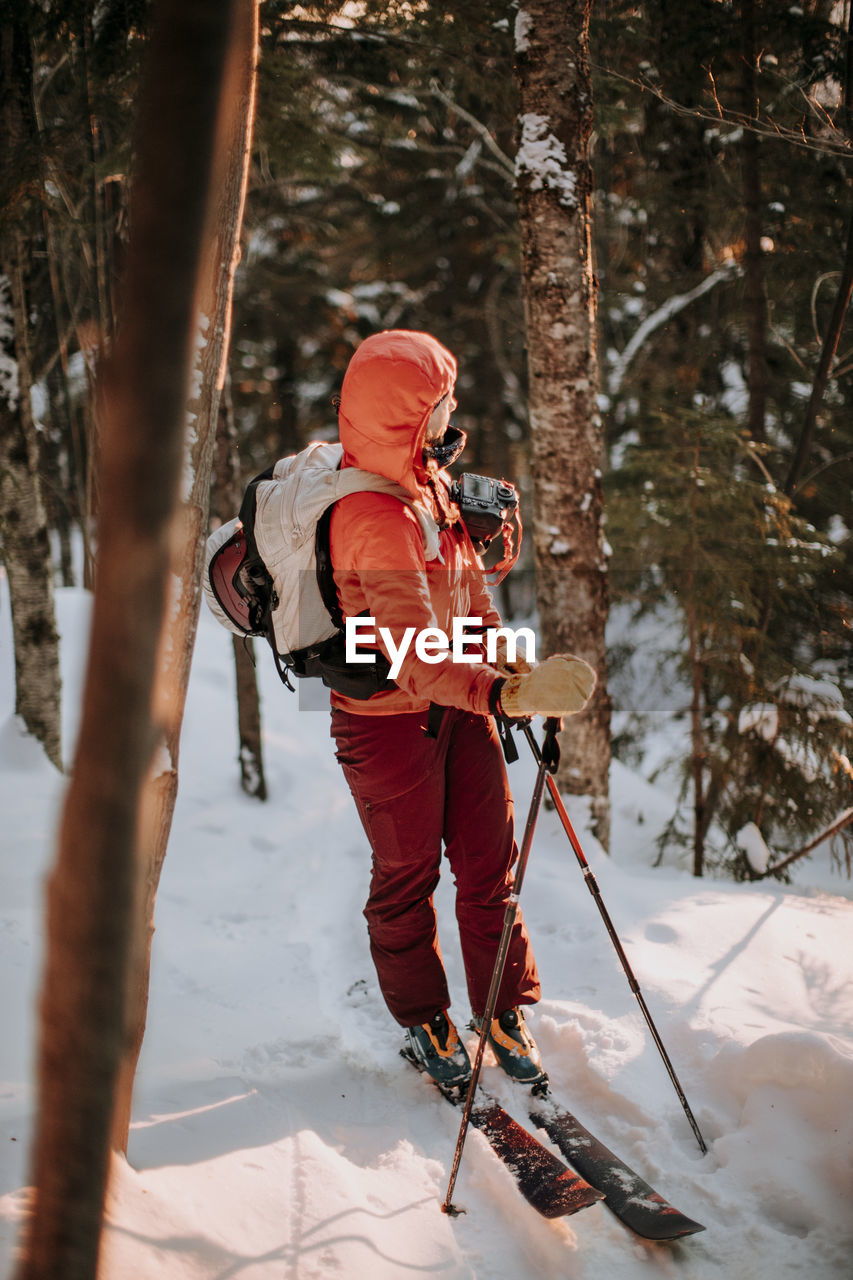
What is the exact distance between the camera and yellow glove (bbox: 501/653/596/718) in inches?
95.0

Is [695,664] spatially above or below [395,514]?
below

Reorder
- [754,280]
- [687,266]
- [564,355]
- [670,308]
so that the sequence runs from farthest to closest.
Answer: [670,308]
[687,266]
[754,280]
[564,355]

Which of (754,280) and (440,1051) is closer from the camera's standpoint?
(440,1051)

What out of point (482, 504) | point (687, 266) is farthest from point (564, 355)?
point (687, 266)

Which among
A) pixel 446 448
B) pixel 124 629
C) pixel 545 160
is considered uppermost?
pixel 545 160

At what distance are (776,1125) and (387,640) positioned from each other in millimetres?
1924

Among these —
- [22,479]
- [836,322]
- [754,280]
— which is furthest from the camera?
[754,280]

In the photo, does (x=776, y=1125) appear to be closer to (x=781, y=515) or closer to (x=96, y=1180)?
(x=96, y=1180)

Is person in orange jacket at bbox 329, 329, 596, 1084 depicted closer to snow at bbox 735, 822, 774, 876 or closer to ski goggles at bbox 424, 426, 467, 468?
ski goggles at bbox 424, 426, 467, 468

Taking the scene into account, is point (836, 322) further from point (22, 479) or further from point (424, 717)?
point (22, 479)

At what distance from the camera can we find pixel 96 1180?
4.05 feet

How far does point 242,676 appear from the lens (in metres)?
6.02

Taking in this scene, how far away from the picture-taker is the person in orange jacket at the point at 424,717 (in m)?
2.49

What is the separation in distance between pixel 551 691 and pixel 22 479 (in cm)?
483
